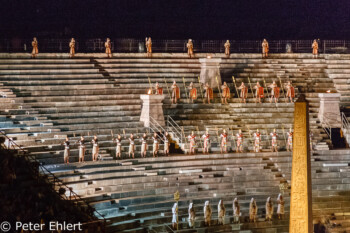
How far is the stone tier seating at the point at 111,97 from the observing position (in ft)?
83.2

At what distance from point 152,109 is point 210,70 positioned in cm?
513

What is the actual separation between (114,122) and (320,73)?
12.4 metres

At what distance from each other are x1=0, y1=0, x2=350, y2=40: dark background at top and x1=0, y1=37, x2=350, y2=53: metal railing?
4.39 ft

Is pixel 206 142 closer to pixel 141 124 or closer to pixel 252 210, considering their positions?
pixel 141 124

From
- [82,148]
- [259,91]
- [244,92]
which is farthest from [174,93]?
[82,148]

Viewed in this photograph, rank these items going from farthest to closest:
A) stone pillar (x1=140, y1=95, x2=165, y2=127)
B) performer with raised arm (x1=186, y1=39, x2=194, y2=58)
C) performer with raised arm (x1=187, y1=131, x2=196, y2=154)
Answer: performer with raised arm (x1=186, y1=39, x2=194, y2=58)
stone pillar (x1=140, y1=95, x2=165, y2=127)
performer with raised arm (x1=187, y1=131, x2=196, y2=154)

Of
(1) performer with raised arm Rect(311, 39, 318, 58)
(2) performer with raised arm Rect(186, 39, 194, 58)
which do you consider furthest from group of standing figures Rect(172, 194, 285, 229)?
(1) performer with raised arm Rect(311, 39, 318, 58)

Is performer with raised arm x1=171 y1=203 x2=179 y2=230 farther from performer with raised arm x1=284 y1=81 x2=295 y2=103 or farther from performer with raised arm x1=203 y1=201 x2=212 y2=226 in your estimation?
performer with raised arm x1=284 y1=81 x2=295 y2=103

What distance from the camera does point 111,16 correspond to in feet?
128

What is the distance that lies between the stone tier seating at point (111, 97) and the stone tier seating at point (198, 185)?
1.27 metres

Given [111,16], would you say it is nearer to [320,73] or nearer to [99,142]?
[320,73]

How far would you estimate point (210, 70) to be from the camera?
3197 cm

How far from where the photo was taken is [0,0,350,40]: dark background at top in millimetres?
36812

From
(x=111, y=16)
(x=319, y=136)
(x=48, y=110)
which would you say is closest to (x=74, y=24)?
(x=111, y=16)
